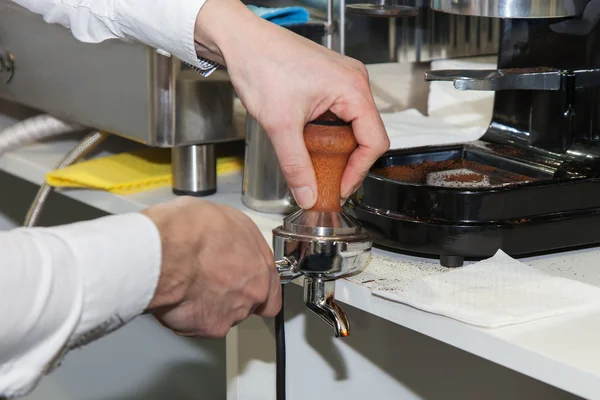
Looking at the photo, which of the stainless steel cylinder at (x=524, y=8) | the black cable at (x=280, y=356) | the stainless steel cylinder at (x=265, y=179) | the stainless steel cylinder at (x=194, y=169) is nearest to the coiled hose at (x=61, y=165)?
the stainless steel cylinder at (x=194, y=169)

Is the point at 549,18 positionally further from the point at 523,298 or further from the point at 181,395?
the point at 181,395

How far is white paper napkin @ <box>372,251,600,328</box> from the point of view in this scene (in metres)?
0.76

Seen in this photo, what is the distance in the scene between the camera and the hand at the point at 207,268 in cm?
69

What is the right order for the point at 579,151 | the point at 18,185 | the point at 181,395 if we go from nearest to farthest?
1. the point at 579,151
2. the point at 181,395
3. the point at 18,185

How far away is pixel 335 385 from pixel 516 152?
1.07ft

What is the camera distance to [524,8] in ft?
3.04

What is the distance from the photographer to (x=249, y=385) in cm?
107

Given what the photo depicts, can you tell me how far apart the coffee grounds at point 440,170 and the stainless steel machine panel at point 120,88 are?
279mm

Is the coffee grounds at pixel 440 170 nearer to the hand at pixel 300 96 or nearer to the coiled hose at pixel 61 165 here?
the hand at pixel 300 96

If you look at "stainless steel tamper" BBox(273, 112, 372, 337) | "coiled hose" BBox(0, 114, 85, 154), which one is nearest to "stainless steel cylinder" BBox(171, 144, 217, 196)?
"coiled hose" BBox(0, 114, 85, 154)

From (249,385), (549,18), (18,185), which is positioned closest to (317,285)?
(249,385)

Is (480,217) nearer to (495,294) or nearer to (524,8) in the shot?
(495,294)

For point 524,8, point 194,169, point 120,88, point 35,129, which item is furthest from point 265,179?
point 35,129

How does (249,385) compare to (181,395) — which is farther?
(181,395)
